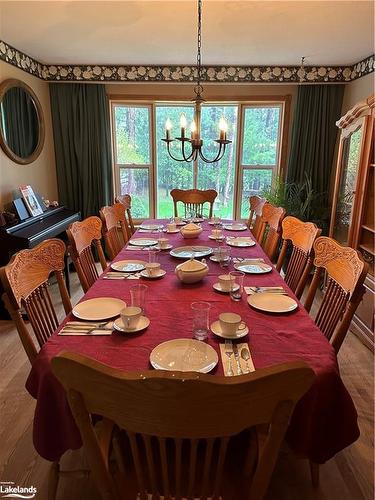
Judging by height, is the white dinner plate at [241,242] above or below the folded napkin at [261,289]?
above

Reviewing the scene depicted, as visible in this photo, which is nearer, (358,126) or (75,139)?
(358,126)

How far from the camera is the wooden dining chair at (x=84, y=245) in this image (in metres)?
1.91

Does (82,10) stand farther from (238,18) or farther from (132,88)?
(132,88)

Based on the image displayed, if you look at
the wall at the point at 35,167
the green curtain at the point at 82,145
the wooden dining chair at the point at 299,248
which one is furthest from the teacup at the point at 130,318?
the green curtain at the point at 82,145

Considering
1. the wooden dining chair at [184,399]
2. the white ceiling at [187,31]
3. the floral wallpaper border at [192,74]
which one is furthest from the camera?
the floral wallpaper border at [192,74]

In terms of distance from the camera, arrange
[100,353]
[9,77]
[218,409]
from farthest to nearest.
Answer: [9,77]
[100,353]
[218,409]

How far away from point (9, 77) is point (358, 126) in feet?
10.5

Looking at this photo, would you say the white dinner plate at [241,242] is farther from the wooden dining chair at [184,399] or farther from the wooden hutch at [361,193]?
the wooden dining chair at [184,399]

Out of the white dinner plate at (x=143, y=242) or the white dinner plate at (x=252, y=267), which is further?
the white dinner plate at (x=143, y=242)

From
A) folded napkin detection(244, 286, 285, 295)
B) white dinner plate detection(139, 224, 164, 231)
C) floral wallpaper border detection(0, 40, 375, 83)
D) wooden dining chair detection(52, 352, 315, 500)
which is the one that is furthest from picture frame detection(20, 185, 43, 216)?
wooden dining chair detection(52, 352, 315, 500)

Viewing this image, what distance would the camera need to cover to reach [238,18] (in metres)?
2.48

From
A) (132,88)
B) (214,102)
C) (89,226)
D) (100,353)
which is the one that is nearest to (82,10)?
(89,226)

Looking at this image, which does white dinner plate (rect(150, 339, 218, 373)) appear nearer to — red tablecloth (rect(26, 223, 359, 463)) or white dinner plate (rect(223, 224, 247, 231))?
red tablecloth (rect(26, 223, 359, 463))

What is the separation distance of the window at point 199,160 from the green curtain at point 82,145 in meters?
0.26
